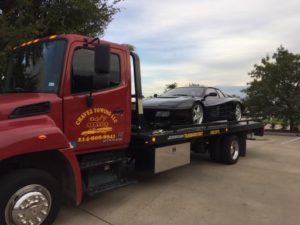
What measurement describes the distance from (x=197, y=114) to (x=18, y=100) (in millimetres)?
4374

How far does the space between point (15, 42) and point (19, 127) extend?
484 cm

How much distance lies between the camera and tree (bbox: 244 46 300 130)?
1892cm

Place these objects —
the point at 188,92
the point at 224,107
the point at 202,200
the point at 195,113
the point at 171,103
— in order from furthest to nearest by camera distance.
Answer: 1. the point at 224,107
2. the point at 188,92
3. the point at 195,113
4. the point at 171,103
5. the point at 202,200

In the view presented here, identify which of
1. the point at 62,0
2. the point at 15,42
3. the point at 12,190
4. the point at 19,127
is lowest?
the point at 12,190

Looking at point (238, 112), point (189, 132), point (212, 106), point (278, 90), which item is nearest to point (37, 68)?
point (189, 132)

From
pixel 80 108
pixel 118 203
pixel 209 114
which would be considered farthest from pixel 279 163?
pixel 80 108

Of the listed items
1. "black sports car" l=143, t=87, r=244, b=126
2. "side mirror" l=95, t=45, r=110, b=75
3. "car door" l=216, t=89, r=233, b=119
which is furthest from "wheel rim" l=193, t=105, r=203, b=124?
"side mirror" l=95, t=45, r=110, b=75

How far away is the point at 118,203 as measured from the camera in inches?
226

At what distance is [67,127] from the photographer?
477cm

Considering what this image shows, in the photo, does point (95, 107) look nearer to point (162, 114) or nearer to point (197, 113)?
point (162, 114)

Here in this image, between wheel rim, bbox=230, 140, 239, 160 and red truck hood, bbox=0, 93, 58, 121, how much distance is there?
576cm

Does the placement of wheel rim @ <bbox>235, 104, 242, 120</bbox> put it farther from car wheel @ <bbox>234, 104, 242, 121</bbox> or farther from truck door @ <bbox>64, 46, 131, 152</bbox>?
truck door @ <bbox>64, 46, 131, 152</bbox>

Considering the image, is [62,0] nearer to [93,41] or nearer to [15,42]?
→ [15,42]

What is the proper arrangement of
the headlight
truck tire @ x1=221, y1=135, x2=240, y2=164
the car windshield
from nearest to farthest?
the headlight
the car windshield
truck tire @ x1=221, y1=135, x2=240, y2=164
